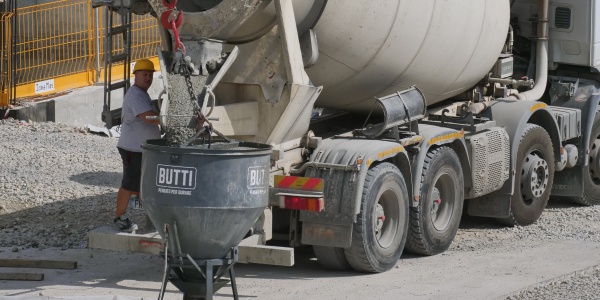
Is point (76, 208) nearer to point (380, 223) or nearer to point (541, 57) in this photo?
point (380, 223)

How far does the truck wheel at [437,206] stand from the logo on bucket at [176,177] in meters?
3.46

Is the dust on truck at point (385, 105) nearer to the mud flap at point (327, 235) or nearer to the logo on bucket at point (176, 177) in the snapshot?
the mud flap at point (327, 235)

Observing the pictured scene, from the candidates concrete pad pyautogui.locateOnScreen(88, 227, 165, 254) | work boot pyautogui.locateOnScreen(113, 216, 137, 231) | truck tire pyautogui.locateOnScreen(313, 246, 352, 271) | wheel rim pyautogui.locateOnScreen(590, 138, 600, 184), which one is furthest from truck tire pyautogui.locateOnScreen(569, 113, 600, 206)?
concrete pad pyautogui.locateOnScreen(88, 227, 165, 254)

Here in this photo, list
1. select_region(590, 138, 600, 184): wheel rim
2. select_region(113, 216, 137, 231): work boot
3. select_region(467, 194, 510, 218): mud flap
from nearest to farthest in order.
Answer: select_region(113, 216, 137, 231): work boot → select_region(467, 194, 510, 218): mud flap → select_region(590, 138, 600, 184): wheel rim

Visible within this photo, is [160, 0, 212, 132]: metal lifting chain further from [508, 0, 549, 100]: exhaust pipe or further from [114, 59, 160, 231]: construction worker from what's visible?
[508, 0, 549, 100]: exhaust pipe

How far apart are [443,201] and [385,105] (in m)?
1.42

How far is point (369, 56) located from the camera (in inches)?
393

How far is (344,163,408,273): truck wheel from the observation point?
9.52 metres

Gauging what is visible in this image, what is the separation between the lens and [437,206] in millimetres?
10852

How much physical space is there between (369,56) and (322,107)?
952 millimetres

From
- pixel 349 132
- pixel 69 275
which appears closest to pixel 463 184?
pixel 349 132

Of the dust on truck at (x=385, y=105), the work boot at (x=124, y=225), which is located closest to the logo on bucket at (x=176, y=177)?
the dust on truck at (x=385, y=105)

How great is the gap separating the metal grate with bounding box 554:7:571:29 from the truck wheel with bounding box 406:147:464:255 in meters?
2.80

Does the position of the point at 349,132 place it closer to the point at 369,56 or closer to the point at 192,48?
the point at 369,56
